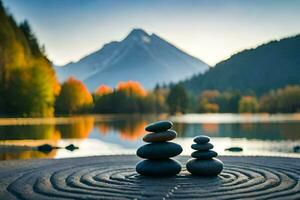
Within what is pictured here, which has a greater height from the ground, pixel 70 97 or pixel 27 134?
pixel 70 97

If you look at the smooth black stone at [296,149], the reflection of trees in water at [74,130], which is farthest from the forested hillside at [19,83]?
the smooth black stone at [296,149]

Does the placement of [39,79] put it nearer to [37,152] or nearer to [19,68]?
[19,68]

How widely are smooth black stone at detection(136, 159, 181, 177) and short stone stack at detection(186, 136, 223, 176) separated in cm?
63

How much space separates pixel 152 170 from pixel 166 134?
5.26 feet

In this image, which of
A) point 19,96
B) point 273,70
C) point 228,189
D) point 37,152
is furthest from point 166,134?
point 273,70

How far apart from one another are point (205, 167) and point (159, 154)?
6.04ft

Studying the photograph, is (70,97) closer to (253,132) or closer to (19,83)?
(19,83)

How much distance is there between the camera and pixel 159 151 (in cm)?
1689

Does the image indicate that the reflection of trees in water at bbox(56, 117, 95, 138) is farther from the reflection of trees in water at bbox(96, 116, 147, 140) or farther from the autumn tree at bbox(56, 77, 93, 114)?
the autumn tree at bbox(56, 77, 93, 114)

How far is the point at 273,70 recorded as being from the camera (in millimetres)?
199375

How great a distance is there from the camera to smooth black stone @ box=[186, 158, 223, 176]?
16.7m

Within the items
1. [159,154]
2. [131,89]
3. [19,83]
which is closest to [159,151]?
[159,154]

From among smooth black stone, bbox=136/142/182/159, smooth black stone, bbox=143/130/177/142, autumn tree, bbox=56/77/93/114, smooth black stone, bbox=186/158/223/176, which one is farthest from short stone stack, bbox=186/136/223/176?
autumn tree, bbox=56/77/93/114

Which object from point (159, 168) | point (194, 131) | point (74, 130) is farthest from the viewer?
point (74, 130)
